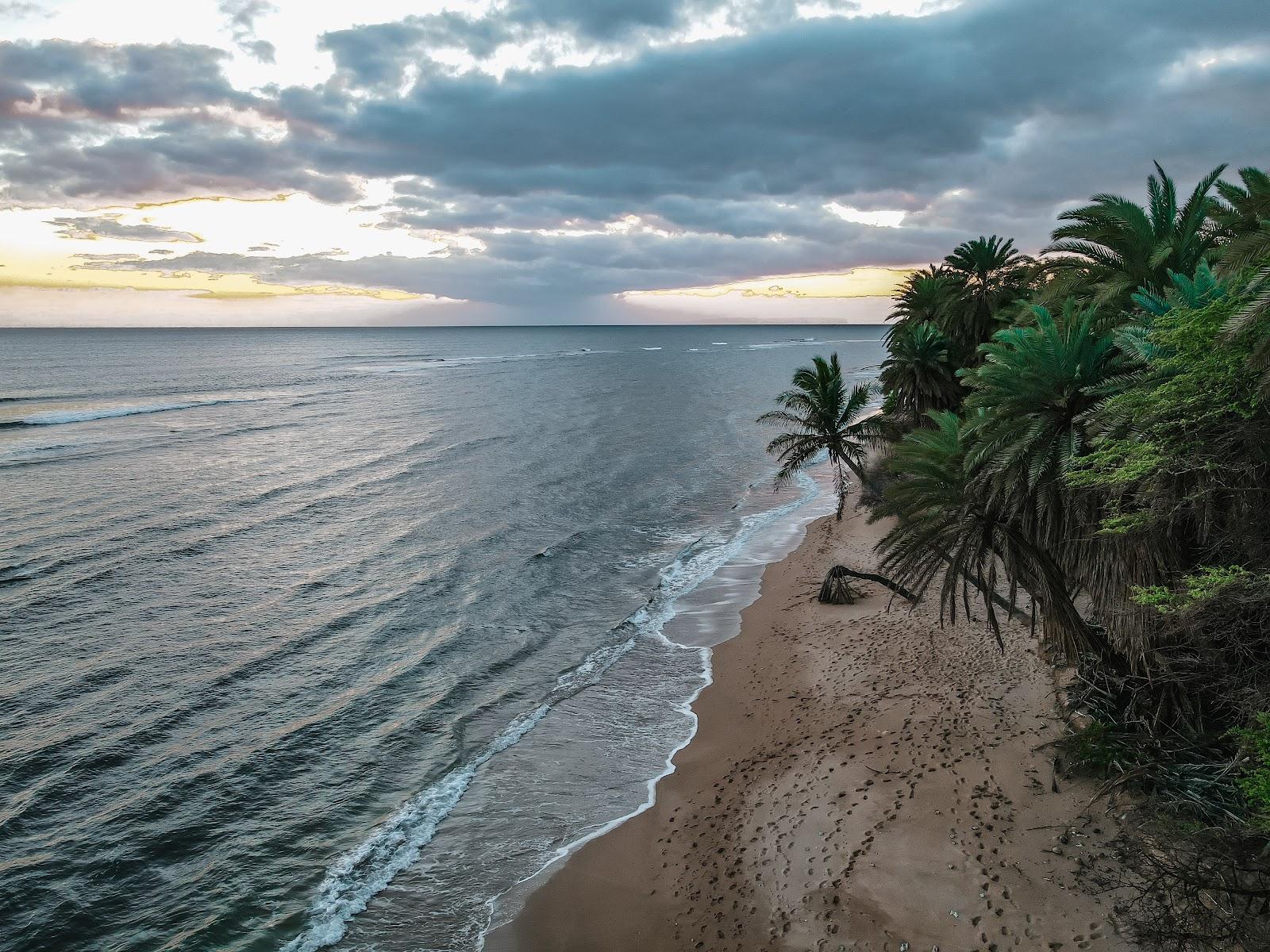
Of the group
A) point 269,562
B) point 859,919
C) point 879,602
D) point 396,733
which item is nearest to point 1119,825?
point 859,919

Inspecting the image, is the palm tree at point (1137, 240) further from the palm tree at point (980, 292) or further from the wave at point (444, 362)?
the wave at point (444, 362)

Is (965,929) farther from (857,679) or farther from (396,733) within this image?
(396,733)

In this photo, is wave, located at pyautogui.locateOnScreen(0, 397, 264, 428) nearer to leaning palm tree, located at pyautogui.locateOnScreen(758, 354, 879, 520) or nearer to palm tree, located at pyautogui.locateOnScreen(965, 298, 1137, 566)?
leaning palm tree, located at pyautogui.locateOnScreen(758, 354, 879, 520)

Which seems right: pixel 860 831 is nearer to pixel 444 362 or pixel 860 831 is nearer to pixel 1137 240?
pixel 1137 240

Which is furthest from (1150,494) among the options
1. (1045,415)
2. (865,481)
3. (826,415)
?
(826,415)

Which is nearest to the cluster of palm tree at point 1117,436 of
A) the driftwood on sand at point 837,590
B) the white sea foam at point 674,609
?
the white sea foam at point 674,609

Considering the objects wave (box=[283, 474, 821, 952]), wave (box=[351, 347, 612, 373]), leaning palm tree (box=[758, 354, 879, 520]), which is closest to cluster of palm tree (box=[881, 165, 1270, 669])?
wave (box=[283, 474, 821, 952])

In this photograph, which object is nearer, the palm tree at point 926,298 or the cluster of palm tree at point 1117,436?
the cluster of palm tree at point 1117,436
